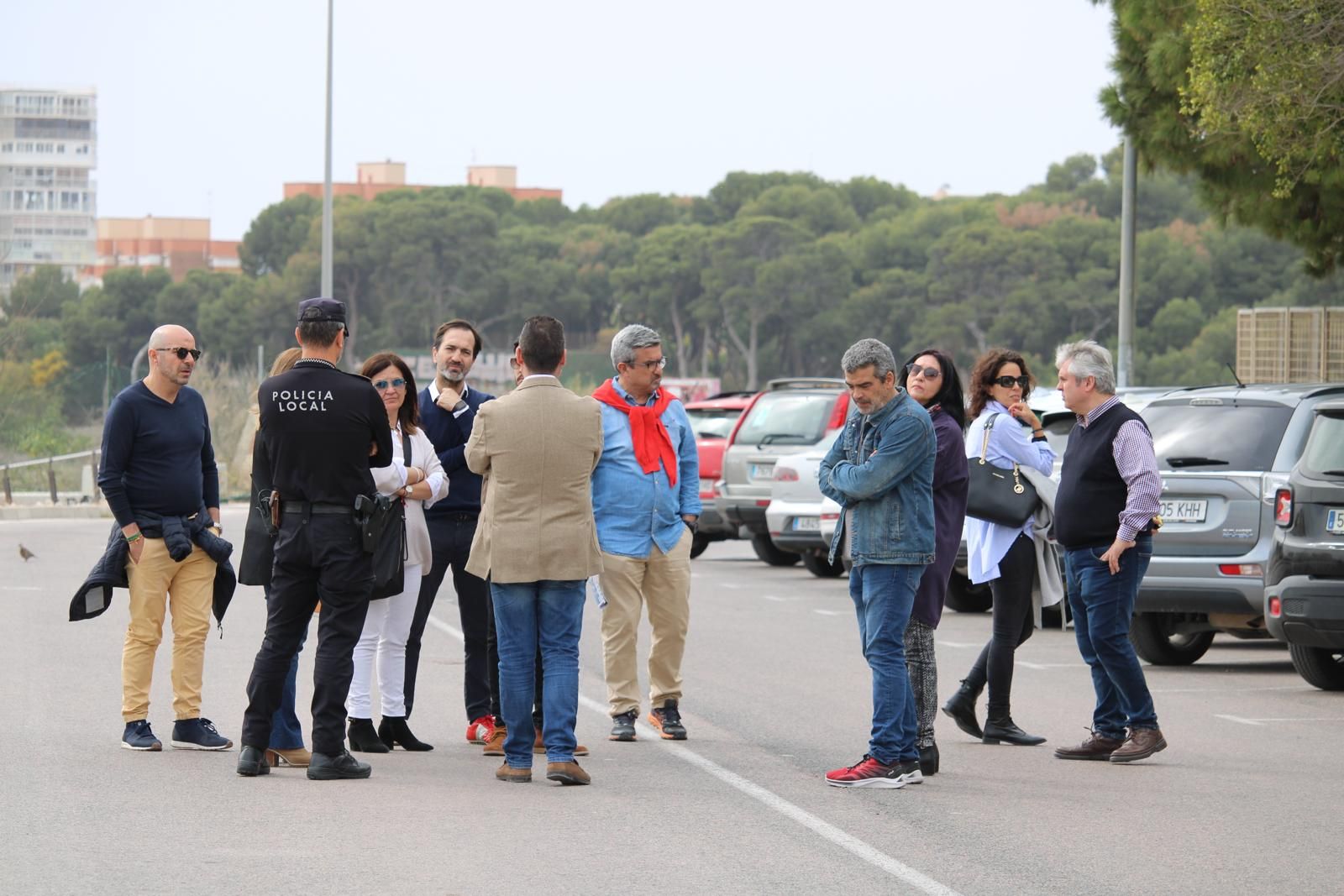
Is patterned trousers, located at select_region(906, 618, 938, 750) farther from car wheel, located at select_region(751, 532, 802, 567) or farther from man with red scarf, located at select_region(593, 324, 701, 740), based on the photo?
car wheel, located at select_region(751, 532, 802, 567)

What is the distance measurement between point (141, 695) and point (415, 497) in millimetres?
1567

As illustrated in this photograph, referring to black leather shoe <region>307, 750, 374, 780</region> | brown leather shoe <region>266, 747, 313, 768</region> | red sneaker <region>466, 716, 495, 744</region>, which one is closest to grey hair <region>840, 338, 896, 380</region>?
red sneaker <region>466, 716, 495, 744</region>

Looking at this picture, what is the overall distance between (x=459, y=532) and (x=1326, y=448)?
5000 millimetres

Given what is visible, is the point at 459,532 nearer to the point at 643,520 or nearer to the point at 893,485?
the point at 643,520

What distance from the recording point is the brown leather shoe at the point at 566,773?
27.8 feet

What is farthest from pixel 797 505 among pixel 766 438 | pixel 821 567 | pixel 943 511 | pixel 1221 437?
Result: pixel 943 511

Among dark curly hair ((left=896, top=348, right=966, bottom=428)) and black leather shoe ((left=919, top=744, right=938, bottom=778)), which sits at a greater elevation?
dark curly hair ((left=896, top=348, right=966, bottom=428))

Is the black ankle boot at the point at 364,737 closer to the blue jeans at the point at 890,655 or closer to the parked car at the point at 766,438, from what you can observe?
the blue jeans at the point at 890,655

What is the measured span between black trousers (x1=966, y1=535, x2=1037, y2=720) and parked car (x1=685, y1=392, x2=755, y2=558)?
1154 cm

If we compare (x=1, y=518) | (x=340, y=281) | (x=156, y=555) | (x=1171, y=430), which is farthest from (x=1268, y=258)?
(x=156, y=555)

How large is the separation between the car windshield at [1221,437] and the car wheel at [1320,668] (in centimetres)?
117

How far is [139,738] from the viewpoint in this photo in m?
9.34

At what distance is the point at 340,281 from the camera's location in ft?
351

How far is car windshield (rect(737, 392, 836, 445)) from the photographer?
70.0 ft
